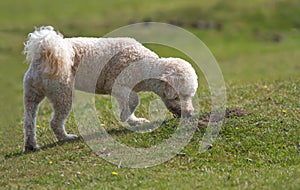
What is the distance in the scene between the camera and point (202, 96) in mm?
15250

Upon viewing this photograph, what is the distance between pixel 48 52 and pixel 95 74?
1.42m

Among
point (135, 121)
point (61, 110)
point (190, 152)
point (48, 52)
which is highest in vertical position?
point (48, 52)

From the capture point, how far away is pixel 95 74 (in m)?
12.2

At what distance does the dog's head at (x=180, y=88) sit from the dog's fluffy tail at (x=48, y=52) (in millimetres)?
2155

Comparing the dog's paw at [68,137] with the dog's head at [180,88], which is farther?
the dog's paw at [68,137]

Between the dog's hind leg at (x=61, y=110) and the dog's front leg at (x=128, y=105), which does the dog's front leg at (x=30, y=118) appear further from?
the dog's front leg at (x=128, y=105)

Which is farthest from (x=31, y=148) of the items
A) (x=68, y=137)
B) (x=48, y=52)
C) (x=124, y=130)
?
(x=48, y=52)

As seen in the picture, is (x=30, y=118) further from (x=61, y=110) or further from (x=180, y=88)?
(x=180, y=88)

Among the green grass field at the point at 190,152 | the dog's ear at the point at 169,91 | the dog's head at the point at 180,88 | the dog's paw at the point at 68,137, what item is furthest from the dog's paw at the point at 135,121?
the dog's paw at the point at 68,137

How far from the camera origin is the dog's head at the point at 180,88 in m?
11.8

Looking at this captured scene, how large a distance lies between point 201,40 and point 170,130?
26.6m

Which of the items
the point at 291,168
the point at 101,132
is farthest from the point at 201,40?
the point at 291,168

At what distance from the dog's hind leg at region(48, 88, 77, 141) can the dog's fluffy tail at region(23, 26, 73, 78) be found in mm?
437

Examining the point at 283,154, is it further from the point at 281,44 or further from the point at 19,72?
the point at 281,44
